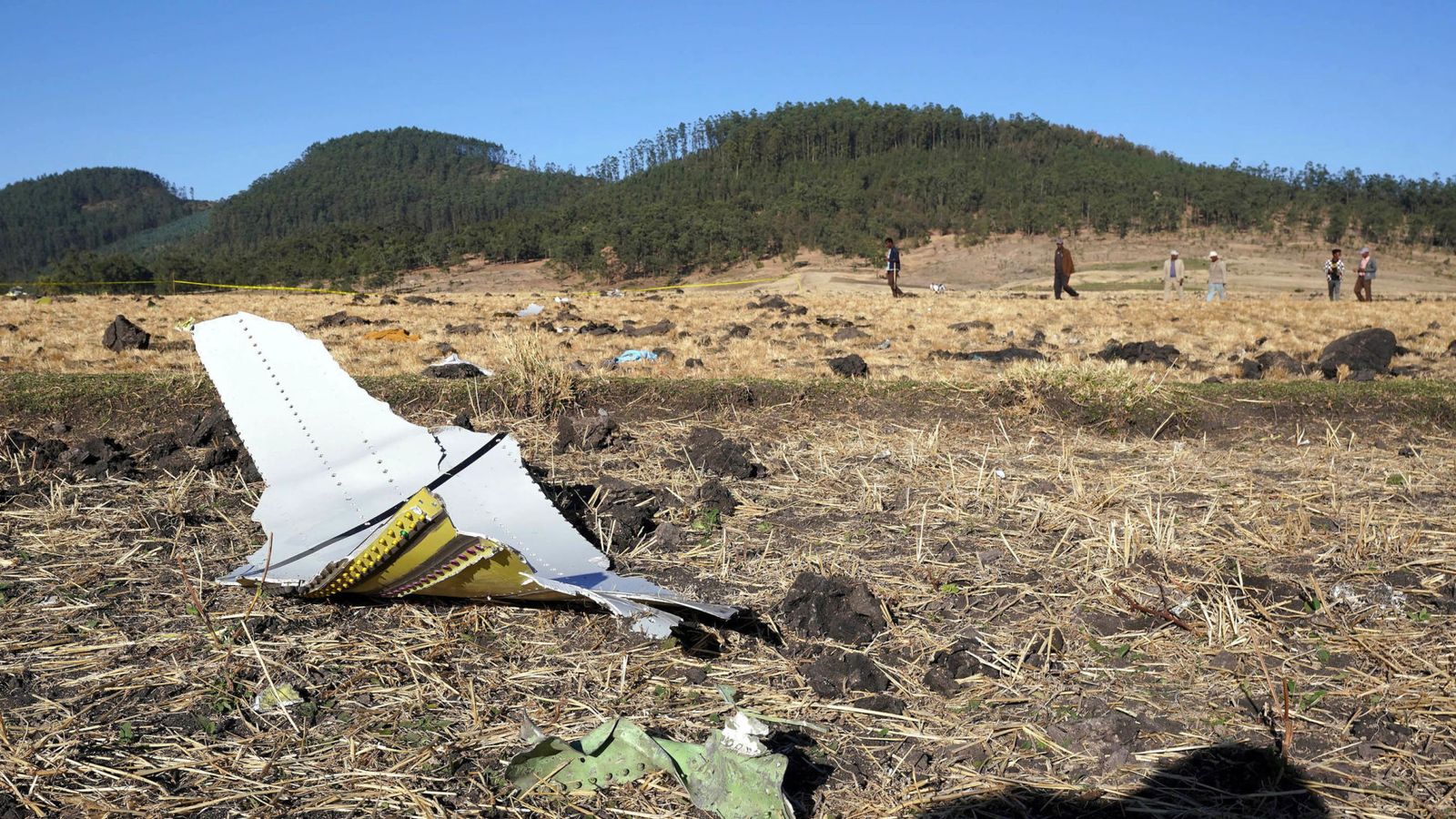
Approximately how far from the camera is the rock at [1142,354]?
931 centimetres

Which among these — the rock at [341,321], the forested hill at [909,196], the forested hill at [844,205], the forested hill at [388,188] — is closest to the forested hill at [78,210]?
the forested hill at [844,205]

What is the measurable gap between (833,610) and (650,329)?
9.25 m

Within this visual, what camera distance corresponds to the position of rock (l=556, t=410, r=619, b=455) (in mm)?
5320

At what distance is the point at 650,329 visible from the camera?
1205 centimetres

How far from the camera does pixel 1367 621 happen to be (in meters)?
3.03

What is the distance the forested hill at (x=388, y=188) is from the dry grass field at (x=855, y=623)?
78.5 m

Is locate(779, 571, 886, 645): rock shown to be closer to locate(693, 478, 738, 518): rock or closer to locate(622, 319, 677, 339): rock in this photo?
locate(693, 478, 738, 518): rock

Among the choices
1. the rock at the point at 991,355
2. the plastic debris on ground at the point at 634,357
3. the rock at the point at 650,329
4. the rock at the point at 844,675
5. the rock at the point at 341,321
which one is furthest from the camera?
the rock at the point at 341,321

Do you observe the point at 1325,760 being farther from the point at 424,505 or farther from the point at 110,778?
the point at 110,778

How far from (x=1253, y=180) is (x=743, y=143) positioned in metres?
35.0

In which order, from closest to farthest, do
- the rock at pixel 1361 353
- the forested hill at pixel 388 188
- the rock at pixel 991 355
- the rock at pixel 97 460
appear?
the rock at pixel 97 460 < the rock at pixel 1361 353 < the rock at pixel 991 355 < the forested hill at pixel 388 188

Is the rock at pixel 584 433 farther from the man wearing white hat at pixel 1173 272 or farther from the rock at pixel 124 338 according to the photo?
the man wearing white hat at pixel 1173 272

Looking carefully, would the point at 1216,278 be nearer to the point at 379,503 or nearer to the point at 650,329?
the point at 650,329

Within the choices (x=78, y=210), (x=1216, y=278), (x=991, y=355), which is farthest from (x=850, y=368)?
(x=78, y=210)
